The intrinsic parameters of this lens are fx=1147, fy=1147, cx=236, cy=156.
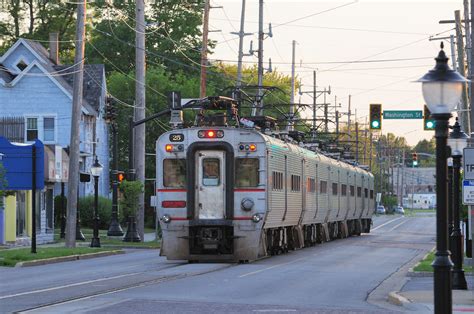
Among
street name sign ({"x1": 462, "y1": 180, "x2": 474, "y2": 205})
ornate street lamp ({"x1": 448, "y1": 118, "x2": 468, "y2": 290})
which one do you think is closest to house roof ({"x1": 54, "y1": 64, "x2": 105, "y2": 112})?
ornate street lamp ({"x1": 448, "y1": 118, "x2": 468, "y2": 290})

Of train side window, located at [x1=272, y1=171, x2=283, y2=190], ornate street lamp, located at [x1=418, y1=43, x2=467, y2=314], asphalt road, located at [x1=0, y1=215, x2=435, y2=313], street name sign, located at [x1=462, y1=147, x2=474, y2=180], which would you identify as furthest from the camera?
train side window, located at [x1=272, y1=171, x2=283, y2=190]

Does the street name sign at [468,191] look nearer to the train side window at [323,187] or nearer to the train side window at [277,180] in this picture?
the train side window at [277,180]

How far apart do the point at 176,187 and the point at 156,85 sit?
51894 millimetres

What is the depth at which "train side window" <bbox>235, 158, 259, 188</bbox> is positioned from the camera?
31516 millimetres

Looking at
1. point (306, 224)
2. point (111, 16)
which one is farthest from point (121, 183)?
point (111, 16)

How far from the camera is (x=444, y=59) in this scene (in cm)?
1249

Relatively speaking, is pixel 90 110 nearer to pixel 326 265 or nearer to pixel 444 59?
pixel 326 265

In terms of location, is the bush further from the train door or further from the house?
the train door

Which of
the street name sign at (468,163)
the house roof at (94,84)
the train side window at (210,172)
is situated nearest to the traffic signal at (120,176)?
the train side window at (210,172)

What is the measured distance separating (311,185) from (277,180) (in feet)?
30.2

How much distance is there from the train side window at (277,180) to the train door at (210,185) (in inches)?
94.2

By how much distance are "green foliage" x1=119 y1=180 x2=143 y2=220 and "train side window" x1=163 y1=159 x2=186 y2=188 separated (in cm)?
1632

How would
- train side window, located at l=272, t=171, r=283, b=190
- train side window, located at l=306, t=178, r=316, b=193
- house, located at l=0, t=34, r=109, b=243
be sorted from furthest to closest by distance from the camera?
house, located at l=0, t=34, r=109, b=243, train side window, located at l=306, t=178, r=316, b=193, train side window, located at l=272, t=171, r=283, b=190

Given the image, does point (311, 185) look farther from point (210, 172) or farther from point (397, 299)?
point (397, 299)
